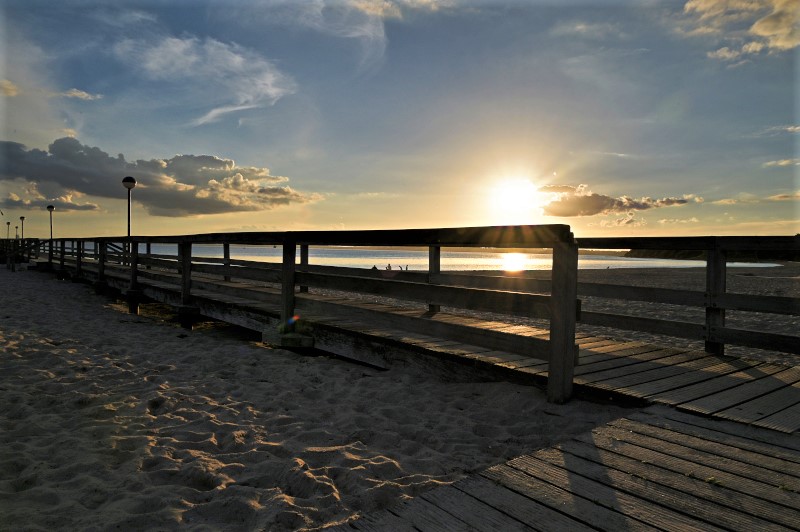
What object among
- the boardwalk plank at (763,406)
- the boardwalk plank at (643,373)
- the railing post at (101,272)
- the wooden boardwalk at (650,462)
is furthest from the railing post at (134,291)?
the boardwalk plank at (763,406)

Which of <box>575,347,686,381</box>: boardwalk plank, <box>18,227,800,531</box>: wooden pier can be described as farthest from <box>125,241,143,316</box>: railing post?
<box>575,347,686,381</box>: boardwalk plank

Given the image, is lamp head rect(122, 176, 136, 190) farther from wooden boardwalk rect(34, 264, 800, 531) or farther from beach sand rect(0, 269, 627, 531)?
wooden boardwalk rect(34, 264, 800, 531)

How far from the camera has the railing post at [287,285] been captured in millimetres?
5930

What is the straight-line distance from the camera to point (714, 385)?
3756 millimetres

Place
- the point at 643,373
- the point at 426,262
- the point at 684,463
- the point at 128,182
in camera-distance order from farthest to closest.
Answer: the point at 426,262, the point at 128,182, the point at 643,373, the point at 684,463

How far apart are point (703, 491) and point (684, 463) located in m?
0.30

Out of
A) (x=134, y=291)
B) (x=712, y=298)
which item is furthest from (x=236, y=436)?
(x=134, y=291)

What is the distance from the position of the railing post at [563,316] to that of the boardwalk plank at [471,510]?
177 cm

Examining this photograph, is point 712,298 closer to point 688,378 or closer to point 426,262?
point 688,378

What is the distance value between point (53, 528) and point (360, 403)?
2.27 m

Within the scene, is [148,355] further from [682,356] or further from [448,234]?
[682,356]

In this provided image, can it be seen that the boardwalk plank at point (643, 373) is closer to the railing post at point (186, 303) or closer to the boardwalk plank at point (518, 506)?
the boardwalk plank at point (518, 506)

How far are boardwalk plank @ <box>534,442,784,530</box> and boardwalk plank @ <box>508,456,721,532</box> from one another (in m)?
0.04

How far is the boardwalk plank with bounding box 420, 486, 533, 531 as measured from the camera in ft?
5.99
